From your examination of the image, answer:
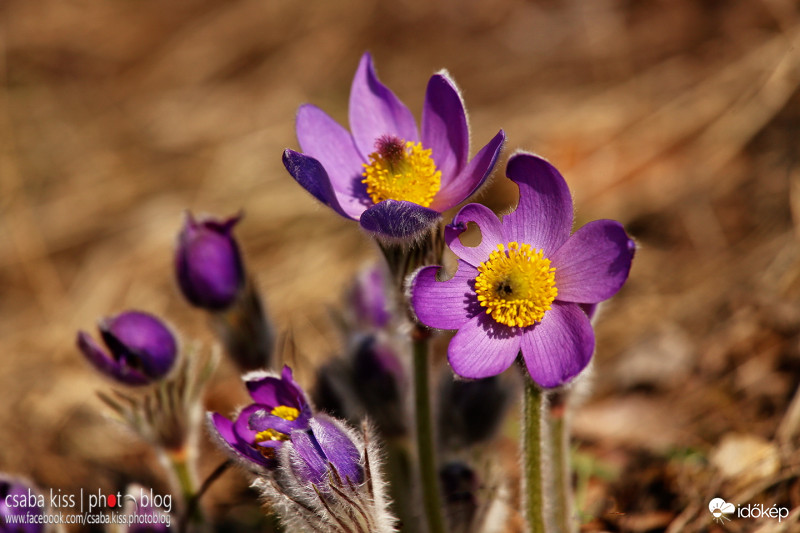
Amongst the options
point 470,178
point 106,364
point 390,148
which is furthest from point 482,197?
point 106,364

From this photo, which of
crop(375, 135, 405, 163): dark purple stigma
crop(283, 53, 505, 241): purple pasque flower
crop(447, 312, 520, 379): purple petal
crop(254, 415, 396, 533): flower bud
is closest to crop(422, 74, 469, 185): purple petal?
crop(283, 53, 505, 241): purple pasque flower

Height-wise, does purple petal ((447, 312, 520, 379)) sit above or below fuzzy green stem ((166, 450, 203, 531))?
below

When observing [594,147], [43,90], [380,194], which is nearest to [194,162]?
[43,90]

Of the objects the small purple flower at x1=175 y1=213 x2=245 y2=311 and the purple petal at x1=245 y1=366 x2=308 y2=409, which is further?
the small purple flower at x1=175 y1=213 x2=245 y2=311

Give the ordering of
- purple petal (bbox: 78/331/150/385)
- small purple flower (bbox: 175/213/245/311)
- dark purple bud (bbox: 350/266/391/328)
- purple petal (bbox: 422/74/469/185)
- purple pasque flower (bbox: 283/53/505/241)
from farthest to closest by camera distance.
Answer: dark purple bud (bbox: 350/266/391/328)
small purple flower (bbox: 175/213/245/311)
purple petal (bbox: 78/331/150/385)
purple petal (bbox: 422/74/469/185)
purple pasque flower (bbox: 283/53/505/241)

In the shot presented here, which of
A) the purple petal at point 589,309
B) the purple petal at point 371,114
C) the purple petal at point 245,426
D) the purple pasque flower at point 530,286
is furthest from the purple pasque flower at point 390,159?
the purple petal at point 245,426

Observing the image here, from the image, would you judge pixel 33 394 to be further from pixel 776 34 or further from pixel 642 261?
pixel 776 34

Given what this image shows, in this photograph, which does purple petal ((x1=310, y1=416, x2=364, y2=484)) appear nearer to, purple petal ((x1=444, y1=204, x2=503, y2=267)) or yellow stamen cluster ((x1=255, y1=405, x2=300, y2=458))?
yellow stamen cluster ((x1=255, y1=405, x2=300, y2=458))

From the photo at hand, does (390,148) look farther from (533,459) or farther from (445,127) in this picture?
(533,459)
